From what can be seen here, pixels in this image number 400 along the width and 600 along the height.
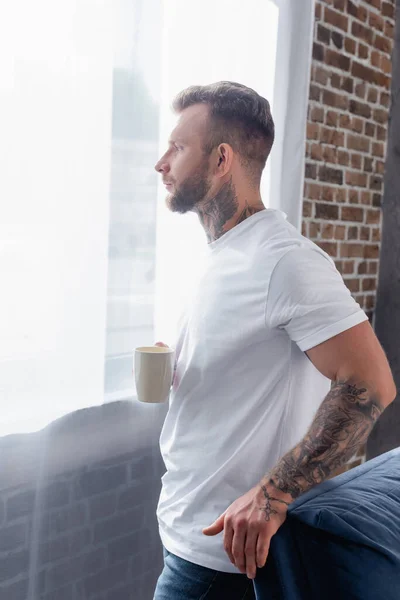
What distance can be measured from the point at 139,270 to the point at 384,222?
4.98 ft

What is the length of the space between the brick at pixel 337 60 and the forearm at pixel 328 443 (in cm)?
182

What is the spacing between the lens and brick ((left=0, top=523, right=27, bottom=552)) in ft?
5.30

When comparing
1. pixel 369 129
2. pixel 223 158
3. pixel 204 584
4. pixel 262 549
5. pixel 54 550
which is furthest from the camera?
pixel 369 129

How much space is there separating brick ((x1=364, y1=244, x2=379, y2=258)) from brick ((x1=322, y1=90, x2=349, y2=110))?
61 cm

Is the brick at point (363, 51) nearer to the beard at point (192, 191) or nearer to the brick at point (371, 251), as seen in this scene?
the brick at point (371, 251)

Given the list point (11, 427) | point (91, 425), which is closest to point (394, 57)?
point (91, 425)

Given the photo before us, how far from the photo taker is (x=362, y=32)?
2.70 meters

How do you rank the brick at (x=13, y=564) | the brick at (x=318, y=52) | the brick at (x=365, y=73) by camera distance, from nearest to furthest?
1. the brick at (x=13, y=564)
2. the brick at (x=318, y=52)
3. the brick at (x=365, y=73)

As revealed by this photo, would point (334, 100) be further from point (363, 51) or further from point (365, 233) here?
point (365, 233)

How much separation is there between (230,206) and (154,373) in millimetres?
395

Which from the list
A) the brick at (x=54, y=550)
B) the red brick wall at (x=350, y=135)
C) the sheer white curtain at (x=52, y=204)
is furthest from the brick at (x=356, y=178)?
the brick at (x=54, y=550)

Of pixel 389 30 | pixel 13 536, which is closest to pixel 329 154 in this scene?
pixel 389 30

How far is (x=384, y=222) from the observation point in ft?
9.67

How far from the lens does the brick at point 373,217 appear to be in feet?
9.37
